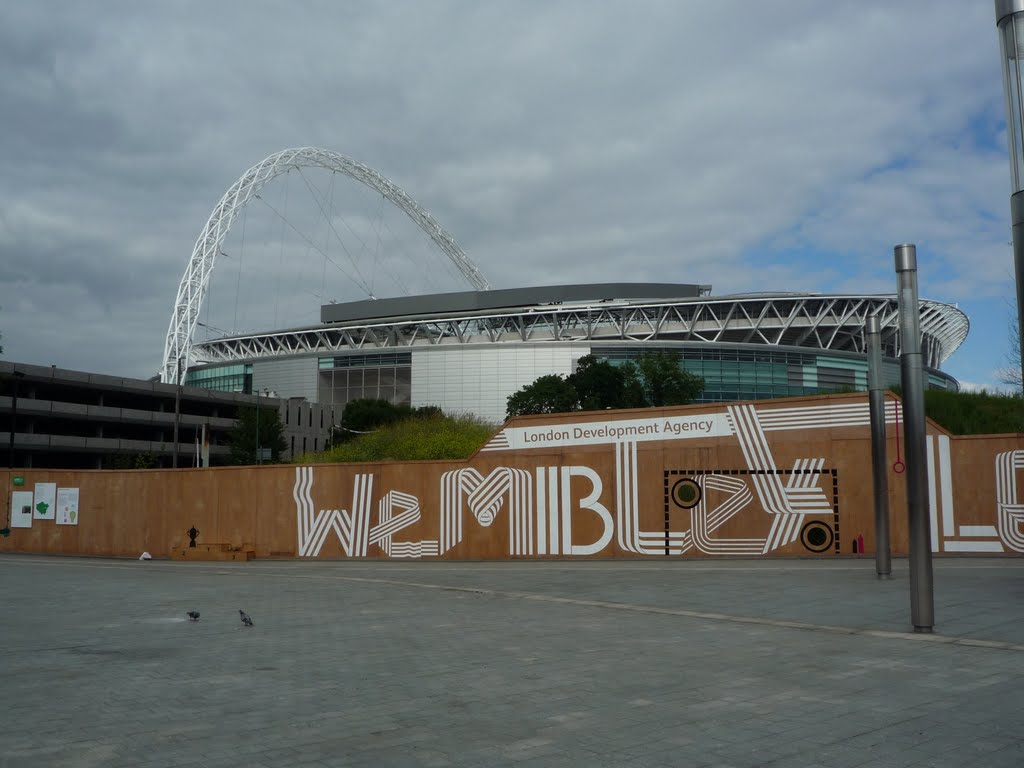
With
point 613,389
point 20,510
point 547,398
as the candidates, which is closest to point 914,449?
point 20,510

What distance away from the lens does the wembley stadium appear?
307ft

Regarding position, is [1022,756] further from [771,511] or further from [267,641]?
[771,511]

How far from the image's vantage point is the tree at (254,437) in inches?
2943

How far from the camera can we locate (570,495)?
79.1 ft

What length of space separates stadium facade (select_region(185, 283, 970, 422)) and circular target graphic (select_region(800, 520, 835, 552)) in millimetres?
65596

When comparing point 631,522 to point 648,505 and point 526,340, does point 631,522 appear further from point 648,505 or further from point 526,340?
point 526,340

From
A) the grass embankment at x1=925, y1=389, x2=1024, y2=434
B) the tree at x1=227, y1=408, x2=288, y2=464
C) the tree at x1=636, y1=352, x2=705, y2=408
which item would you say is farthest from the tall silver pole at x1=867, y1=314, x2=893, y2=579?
the tree at x1=227, y1=408, x2=288, y2=464

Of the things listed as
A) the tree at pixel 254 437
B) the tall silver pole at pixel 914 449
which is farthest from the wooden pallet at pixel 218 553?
the tree at pixel 254 437

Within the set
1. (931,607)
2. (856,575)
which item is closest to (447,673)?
(931,607)

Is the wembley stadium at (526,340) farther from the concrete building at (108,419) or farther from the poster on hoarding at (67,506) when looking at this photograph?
the poster on hoarding at (67,506)

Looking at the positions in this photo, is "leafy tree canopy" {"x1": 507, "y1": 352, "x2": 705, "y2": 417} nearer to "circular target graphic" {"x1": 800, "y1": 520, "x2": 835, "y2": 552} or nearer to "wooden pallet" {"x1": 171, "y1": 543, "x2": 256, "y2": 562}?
"wooden pallet" {"x1": 171, "y1": 543, "x2": 256, "y2": 562}

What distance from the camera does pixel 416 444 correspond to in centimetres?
3641

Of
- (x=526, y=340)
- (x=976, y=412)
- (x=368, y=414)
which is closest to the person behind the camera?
(x=976, y=412)

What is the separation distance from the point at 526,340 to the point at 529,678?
9452 cm
